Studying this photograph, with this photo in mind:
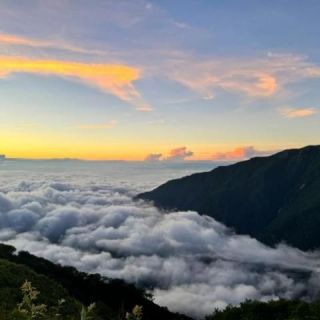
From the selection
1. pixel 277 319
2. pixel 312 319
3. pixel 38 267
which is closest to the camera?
pixel 312 319

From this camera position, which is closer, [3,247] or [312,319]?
[312,319]

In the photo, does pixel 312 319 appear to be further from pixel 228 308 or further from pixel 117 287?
pixel 117 287

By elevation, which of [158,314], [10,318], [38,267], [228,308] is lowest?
[158,314]

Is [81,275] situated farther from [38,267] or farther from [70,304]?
[70,304]

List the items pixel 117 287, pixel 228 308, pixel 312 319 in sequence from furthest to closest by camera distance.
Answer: pixel 117 287 < pixel 228 308 < pixel 312 319

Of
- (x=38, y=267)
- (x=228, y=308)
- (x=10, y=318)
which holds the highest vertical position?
A: (x=10, y=318)

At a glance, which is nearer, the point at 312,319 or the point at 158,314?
the point at 312,319

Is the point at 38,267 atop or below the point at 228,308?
below

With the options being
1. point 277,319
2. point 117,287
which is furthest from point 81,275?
point 277,319

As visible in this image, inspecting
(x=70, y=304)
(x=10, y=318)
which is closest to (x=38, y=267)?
(x=70, y=304)
